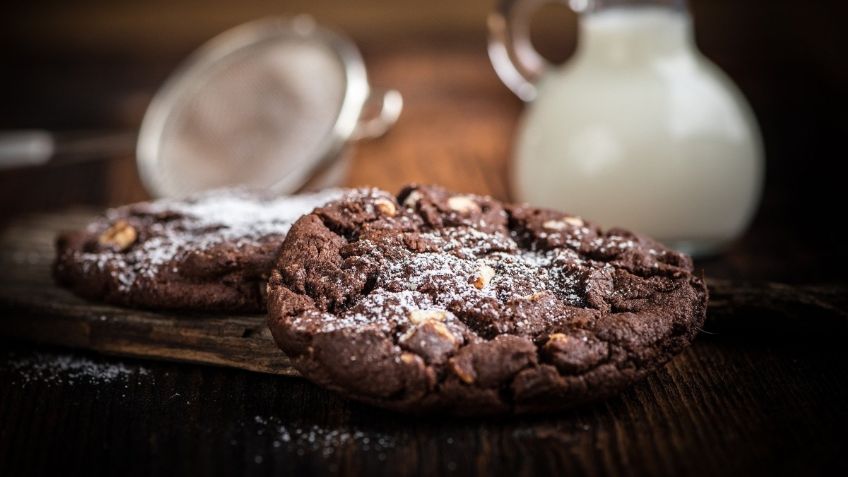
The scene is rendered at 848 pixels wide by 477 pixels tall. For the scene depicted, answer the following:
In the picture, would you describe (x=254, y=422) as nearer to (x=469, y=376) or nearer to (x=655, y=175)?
(x=469, y=376)

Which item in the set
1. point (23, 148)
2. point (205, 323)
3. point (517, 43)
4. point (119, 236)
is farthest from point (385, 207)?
point (23, 148)

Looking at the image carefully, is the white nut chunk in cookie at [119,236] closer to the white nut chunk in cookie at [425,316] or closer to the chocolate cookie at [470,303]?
the chocolate cookie at [470,303]

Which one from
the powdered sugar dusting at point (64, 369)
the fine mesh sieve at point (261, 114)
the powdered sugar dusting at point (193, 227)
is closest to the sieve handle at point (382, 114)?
the fine mesh sieve at point (261, 114)

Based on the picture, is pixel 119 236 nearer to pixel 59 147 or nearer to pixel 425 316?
pixel 425 316

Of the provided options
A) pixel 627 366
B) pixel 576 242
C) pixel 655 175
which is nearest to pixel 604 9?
pixel 655 175

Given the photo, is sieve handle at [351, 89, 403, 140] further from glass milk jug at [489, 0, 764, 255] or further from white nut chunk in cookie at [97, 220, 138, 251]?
white nut chunk in cookie at [97, 220, 138, 251]

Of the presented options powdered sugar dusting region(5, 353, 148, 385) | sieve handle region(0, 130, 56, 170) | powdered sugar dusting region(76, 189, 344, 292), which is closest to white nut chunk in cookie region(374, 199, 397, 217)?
powdered sugar dusting region(76, 189, 344, 292)
